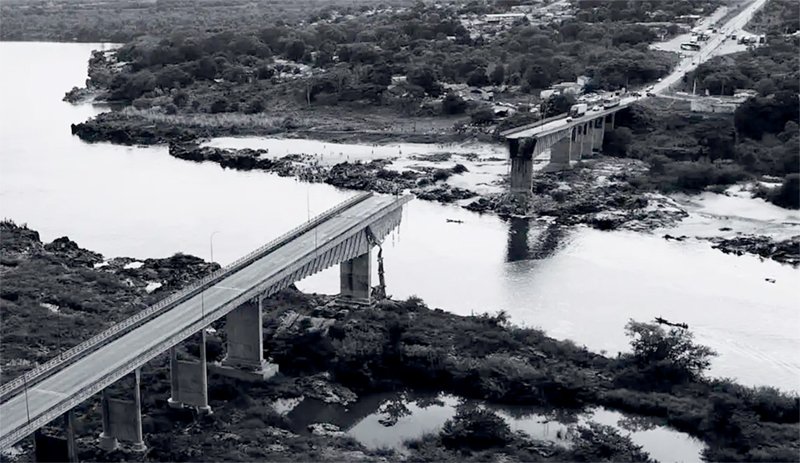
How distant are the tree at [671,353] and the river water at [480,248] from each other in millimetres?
1131

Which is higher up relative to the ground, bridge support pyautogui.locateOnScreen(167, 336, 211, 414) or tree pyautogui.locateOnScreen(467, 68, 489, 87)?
tree pyautogui.locateOnScreen(467, 68, 489, 87)

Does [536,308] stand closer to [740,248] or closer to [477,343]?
[477,343]

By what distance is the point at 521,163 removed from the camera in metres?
57.4

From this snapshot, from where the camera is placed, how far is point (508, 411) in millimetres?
31578

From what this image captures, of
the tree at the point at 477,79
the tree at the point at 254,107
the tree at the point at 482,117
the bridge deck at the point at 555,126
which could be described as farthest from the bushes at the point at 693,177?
the tree at the point at 254,107

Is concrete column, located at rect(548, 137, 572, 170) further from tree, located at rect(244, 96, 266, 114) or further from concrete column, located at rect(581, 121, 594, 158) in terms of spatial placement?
tree, located at rect(244, 96, 266, 114)

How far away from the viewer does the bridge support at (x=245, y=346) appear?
32219mm

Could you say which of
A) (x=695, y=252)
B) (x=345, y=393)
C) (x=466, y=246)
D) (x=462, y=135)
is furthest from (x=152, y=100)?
(x=345, y=393)

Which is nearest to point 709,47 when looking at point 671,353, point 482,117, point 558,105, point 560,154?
point 558,105

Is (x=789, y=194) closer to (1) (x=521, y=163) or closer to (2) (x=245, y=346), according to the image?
(1) (x=521, y=163)

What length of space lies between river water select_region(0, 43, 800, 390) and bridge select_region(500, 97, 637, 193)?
154 inches

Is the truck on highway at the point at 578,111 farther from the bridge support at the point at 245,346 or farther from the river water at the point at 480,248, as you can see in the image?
the bridge support at the point at 245,346

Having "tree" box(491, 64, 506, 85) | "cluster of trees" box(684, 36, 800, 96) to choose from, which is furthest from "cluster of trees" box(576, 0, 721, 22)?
"tree" box(491, 64, 506, 85)

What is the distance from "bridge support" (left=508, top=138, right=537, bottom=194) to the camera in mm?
56875
